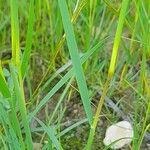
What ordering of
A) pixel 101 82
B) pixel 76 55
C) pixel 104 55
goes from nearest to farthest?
pixel 76 55 → pixel 101 82 → pixel 104 55

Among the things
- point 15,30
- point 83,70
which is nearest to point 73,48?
point 15,30

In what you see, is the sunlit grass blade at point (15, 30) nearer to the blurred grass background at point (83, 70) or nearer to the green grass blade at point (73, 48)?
the green grass blade at point (73, 48)

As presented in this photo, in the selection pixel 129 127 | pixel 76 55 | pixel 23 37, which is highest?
pixel 76 55

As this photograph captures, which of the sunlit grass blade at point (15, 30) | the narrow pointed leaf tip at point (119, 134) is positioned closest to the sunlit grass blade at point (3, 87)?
the sunlit grass blade at point (15, 30)

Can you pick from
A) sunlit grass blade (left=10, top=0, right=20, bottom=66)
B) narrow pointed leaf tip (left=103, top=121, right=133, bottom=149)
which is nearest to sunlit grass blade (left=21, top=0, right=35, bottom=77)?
sunlit grass blade (left=10, top=0, right=20, bottom=66)

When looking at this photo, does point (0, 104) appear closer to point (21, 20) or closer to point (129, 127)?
point (129, 127)

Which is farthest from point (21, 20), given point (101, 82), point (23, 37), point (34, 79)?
point (101, 82)

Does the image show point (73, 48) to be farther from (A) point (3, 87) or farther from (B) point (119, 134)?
(B) point (119, 134)

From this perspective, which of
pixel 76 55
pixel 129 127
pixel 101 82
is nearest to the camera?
pixel 76 55

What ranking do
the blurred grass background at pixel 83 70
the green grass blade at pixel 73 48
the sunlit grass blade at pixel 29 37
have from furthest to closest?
the blurred grass background at pixel 83 70, the sunlit grass blade at pixel 29 37, the green grass blade at pixel 73 48
